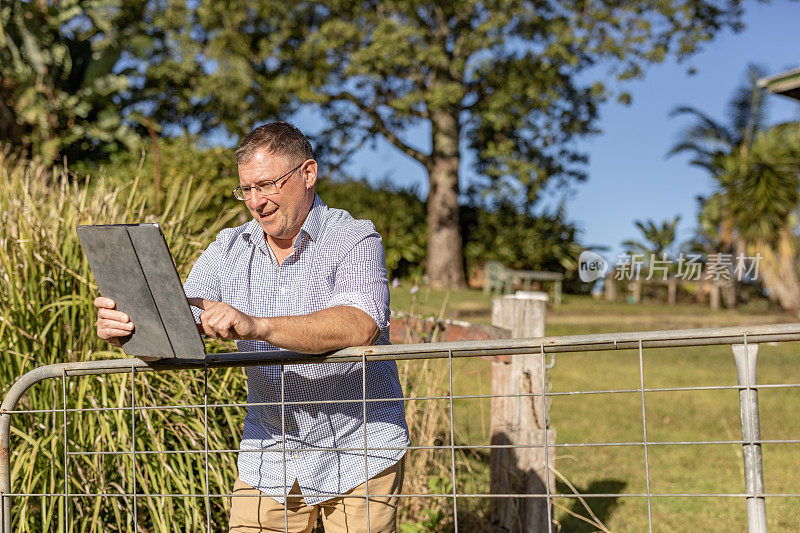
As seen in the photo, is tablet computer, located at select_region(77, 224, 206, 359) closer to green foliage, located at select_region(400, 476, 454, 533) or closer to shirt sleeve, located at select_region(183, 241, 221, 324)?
shirt sleeve, located at select_region(183, 241, 221, 324)

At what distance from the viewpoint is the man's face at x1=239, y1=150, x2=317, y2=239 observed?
90.3 inches

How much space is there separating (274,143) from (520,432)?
6.97 ft

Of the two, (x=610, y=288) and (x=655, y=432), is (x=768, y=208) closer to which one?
(x=610, y=288)

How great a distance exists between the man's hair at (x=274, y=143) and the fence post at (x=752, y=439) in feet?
4.24

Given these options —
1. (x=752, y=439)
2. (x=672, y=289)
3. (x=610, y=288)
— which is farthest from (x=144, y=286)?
(x=672, y=289)

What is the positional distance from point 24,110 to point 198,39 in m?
8.75

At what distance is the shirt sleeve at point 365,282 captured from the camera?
2122 mm

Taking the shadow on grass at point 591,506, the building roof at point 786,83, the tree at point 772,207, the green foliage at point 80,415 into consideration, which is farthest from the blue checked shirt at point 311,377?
the tree at point 772,207

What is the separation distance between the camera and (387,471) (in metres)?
2.41

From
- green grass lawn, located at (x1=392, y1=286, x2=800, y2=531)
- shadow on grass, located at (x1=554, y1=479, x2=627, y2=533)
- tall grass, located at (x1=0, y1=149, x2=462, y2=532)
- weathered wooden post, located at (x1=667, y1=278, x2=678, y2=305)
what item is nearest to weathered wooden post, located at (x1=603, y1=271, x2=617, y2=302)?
weathered wooden post, located at (x1=667, y1=278, x2=678, y2=305)

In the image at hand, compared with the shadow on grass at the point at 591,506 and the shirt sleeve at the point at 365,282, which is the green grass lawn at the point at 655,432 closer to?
the shadow on grass at the point at 591,506

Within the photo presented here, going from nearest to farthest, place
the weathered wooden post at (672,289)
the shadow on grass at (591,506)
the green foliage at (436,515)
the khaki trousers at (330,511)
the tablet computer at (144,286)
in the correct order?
the tablet computer at (144,286) < the khaki trousers at (330,511) < the green foliage at (436,515) < the shadow on grass at (591,506) < the weathered wooden post at (672,289)

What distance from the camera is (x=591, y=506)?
199 inches

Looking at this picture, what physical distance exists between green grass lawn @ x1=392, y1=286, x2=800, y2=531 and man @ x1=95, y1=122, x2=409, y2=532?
4.39 ft
